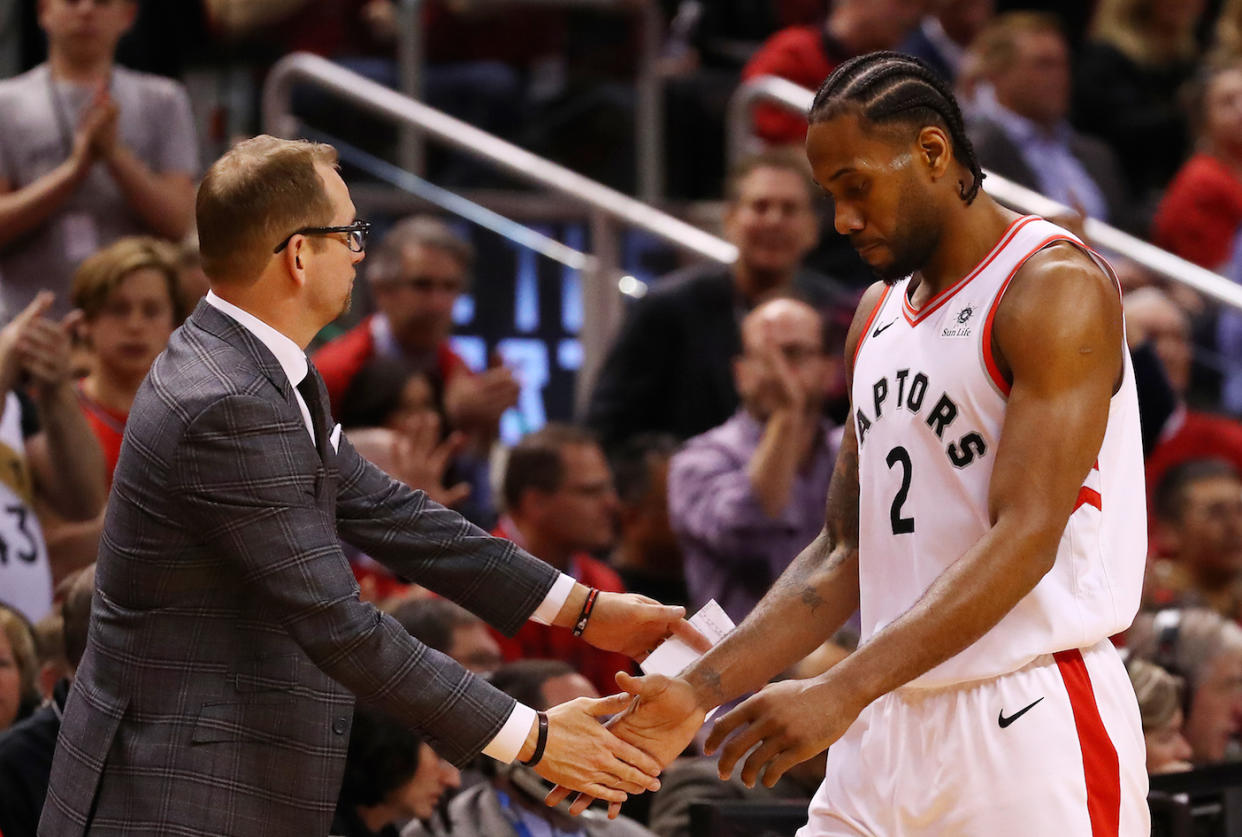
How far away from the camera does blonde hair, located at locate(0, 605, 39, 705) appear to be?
16.9ft

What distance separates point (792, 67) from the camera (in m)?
8.92

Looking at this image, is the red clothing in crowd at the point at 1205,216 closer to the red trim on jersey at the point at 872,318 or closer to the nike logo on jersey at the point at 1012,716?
the red trim on jersey at the point at 872,318

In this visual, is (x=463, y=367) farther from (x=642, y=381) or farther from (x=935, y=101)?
(x=935, y=101)

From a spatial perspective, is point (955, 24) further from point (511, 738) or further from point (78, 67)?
point (511, 738)

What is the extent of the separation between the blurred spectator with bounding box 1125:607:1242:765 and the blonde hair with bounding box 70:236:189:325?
3295 millimetres

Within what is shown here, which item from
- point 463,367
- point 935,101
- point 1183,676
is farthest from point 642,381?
point 935,101

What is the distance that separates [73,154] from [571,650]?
→ 241 cm

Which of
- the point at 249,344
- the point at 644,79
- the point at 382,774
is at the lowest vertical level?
the point at 382,774

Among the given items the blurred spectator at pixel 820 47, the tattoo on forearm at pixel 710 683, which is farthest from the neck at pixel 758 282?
the tattoo on forearm at pixel 710 683

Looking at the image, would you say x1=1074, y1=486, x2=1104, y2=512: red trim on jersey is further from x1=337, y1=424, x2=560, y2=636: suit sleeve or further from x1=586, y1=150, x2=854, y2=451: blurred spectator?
x1=586, y1=150, x2=854, y2=451: blurred spectator

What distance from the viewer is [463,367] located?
24.3 ft

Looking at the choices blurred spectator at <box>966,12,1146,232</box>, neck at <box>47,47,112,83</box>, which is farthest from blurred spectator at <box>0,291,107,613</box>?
blurred spectator at <box>966,12,1146,232</box>

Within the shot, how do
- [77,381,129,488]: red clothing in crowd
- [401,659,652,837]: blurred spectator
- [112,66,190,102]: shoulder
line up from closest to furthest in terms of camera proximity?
1. [401,659,652,837]: blurred spectator
2. [77,381,129,488]: red clothing in crowd
3. [112,66,190,102]: shoulder

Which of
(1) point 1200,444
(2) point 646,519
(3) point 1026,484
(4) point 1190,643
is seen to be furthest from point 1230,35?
(3) point 1026,484
